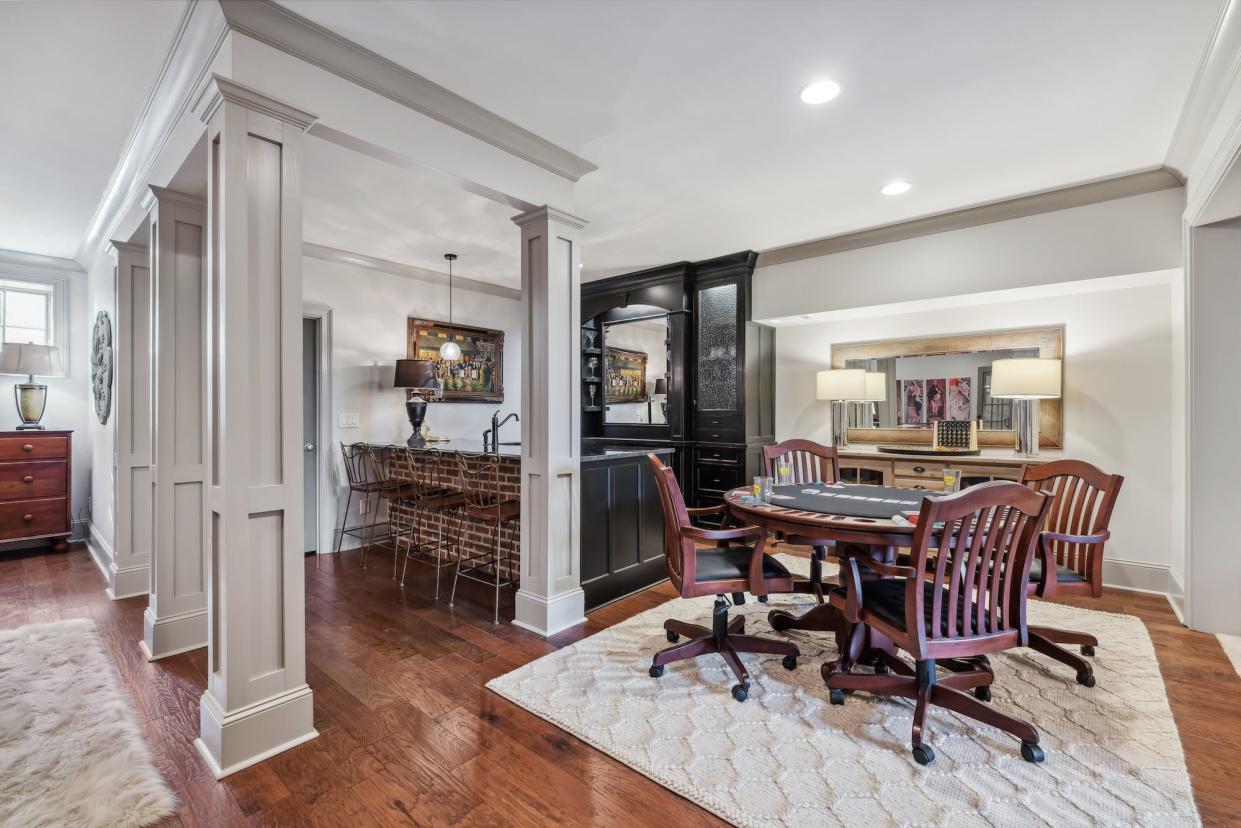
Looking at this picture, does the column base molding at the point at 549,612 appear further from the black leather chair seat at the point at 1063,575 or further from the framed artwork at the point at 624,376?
the framed artwork at the point at 624,376

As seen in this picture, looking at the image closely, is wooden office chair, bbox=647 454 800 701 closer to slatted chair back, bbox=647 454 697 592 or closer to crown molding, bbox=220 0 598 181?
slatted chair back, bbox=647 454 697 592

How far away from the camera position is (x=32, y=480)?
458cm

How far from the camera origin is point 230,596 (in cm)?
188

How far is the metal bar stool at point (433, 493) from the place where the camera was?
3.87 meters

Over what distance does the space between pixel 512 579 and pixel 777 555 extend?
219cm

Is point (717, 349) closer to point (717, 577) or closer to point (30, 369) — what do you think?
point (717, 577)

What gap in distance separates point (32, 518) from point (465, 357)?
3706 millimetres

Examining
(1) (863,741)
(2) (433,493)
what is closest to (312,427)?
(2) (433,493)

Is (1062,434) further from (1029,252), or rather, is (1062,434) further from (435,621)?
(435,621)

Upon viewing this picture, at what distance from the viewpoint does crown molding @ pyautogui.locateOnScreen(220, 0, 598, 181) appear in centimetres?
192

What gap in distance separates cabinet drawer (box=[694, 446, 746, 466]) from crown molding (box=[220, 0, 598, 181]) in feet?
9.54

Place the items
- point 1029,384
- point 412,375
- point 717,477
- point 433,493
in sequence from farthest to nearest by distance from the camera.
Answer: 1. point 717,477
2. point 412,375
3. point 433,493
4. point 1029,384

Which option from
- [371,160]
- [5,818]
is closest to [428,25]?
[371,160]

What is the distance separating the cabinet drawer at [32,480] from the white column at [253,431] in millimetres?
4161
